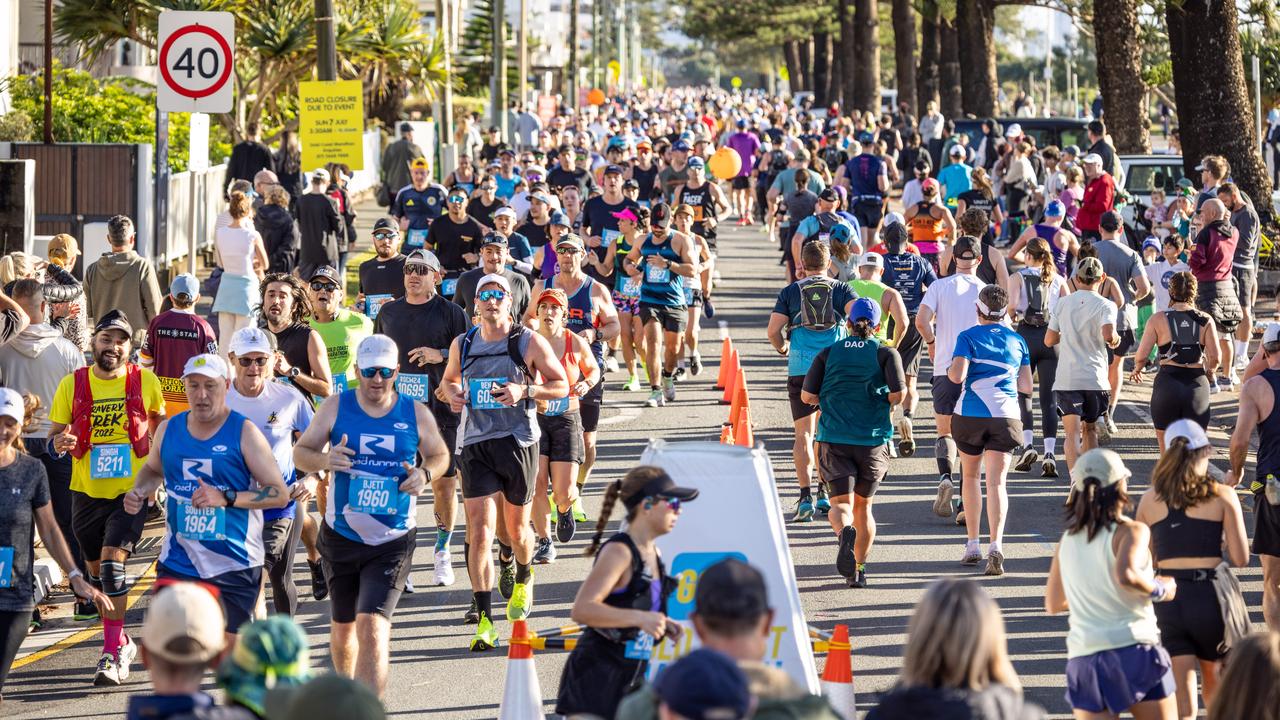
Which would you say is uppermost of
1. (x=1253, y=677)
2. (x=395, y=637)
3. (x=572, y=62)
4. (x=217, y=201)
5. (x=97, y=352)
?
(x=572, y=62)

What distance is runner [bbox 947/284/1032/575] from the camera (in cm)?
1124

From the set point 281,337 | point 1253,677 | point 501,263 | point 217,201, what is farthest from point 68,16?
point 1253,677

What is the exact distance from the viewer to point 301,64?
3409 centimetres

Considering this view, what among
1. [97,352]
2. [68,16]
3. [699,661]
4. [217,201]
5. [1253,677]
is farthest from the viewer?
[68,16]

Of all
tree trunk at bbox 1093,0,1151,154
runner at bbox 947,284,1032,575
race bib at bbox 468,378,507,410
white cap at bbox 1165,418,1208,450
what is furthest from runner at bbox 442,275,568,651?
tree trunk at bbox 1093,0,1151,154

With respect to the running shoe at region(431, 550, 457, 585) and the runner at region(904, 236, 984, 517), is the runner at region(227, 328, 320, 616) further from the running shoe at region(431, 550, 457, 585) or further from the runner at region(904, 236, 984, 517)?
the runner at region(904, 236, 984, 517)

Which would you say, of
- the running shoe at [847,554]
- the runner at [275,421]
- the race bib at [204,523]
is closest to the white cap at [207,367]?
the race bib at [204,523]

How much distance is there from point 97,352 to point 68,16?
71.2 ft

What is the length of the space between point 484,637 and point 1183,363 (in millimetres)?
5364

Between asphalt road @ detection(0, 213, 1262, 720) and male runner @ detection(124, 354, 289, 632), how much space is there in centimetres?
113

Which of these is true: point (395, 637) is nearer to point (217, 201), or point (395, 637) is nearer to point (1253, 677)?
point (1253, 677)

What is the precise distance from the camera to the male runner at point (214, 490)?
312 inches

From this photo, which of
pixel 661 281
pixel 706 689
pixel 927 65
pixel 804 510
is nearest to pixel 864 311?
pixel 804 510

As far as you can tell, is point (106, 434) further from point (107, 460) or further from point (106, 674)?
point (106, 674)
